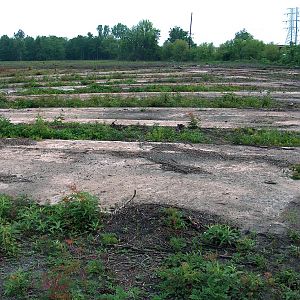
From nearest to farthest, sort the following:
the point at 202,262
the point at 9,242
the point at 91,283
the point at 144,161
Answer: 1. the point at 91,283
2. the point at 202,262
3. the point at 9,242
4. the point at 144,161

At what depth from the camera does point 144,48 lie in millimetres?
71875

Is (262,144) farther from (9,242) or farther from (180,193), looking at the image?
(9,242)

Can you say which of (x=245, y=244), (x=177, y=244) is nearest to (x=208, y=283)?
(x=177, y=244)

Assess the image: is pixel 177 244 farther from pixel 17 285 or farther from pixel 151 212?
pixel 17 285

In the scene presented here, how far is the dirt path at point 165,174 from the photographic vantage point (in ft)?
23.5

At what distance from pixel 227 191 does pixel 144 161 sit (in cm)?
241

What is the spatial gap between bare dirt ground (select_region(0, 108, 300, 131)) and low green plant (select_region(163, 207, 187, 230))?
735 cm

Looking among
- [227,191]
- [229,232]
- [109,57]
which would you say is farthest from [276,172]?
[109,57]

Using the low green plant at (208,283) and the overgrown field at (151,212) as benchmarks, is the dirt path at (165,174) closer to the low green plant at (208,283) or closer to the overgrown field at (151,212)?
the overgrown field at (151,212)

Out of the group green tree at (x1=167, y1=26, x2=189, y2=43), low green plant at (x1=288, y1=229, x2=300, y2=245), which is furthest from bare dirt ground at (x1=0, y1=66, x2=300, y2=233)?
green tree at (x1=167, y1=26, x2=189, y2=43)

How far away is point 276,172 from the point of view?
888 cm

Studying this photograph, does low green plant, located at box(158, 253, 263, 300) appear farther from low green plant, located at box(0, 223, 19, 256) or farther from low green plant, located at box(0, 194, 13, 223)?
low green plant, located at box(0, 194, 13, 223)

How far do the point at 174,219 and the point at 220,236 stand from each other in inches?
27.2

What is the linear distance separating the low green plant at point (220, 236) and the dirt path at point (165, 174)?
19.0 inches
